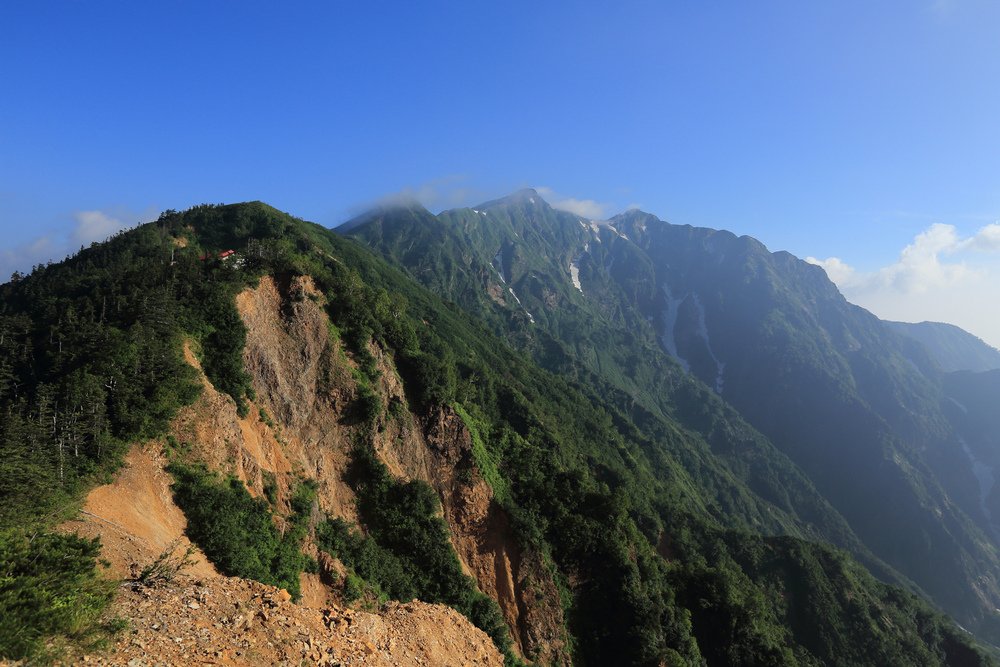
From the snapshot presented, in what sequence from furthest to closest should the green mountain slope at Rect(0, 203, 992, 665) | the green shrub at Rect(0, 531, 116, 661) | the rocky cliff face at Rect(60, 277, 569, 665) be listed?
1. the green mountain slope at Rect(0, 203, 992, 665)
2. the rocky cliff face at Rect(60, 277, 569, 665)
3. the green shrub at Rect(0, 531, 116, 661)

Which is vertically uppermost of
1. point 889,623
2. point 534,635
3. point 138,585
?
point 138,585

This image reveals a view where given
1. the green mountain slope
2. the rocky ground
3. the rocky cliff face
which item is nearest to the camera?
the rocky ground

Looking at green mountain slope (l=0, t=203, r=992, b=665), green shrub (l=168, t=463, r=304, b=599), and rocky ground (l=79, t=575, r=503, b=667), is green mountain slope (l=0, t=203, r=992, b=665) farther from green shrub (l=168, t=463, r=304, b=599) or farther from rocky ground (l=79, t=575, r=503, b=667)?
rocky ground (l=79, t=575, r=503, b=667)

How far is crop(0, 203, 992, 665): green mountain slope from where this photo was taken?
2848cm

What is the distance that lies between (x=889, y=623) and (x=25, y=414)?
11272 cm

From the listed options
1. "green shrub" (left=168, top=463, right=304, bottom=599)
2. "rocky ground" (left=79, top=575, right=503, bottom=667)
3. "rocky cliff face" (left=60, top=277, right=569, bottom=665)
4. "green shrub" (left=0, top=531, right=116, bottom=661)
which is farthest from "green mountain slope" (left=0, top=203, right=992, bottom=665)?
"rocky ground" (left=79, top=575, right=503, bottom=667)

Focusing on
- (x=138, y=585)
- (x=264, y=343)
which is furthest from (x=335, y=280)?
(x=138, y=585)

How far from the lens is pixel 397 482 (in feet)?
149

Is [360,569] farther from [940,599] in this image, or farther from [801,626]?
[940,599]

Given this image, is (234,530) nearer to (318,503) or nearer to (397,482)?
(318,503)

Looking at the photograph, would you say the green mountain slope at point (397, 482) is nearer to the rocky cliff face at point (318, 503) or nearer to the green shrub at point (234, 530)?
the green shrub at point (234, 530)

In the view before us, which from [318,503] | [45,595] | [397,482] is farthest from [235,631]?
[397,482]

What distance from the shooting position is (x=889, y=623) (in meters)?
82.1

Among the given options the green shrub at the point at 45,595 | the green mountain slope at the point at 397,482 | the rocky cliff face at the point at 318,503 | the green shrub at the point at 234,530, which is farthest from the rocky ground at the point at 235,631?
the green shrub at the point at 234,530
